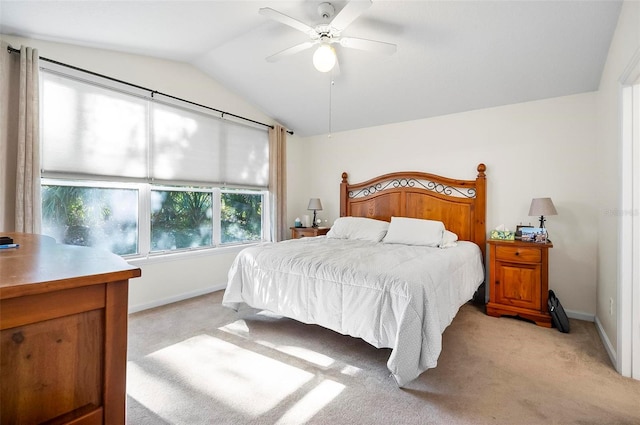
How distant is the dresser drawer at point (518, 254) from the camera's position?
9.46 feet

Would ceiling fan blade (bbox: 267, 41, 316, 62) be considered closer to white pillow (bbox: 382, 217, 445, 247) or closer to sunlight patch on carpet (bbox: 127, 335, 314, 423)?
white pillow (bbox: 382, 217, 445, 247)

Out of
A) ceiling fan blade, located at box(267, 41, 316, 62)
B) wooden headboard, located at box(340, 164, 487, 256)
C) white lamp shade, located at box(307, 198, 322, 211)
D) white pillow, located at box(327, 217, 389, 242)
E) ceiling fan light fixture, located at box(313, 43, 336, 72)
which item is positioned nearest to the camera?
ceiling fan light fixture, located at box(313, 43, 336, 72)

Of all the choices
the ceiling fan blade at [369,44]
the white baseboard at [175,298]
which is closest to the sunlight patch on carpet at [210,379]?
the white baseboard at [175,298]

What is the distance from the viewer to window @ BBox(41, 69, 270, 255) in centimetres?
276

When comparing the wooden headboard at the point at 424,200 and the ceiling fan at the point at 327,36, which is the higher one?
the ceiling fan at the point at 327,36

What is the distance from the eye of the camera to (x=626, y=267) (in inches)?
78.9

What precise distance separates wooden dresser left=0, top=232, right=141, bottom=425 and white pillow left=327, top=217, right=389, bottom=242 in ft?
10.3

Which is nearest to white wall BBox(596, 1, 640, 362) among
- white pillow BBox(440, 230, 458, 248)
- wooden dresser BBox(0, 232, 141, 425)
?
white pillow BBox(440, 230, 458, 248)

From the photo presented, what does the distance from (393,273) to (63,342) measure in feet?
5.71

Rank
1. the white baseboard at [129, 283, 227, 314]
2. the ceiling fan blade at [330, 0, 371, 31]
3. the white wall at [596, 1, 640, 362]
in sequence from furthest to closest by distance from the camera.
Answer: the white baseboard at [129, 283, 227, 314]
the white wall at [596, 1, 640, 362]
the ceiling fan blade at [330, 0, 371, 31]

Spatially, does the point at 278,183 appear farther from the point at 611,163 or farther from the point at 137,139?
the point at 611,163

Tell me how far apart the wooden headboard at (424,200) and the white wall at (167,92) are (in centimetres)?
199

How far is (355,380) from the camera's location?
1.96m

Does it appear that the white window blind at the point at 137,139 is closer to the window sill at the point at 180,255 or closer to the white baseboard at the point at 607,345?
the window sill at the point at 180,255
